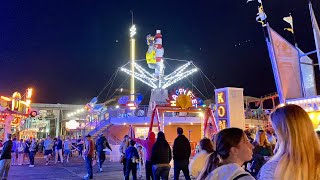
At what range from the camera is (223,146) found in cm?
226

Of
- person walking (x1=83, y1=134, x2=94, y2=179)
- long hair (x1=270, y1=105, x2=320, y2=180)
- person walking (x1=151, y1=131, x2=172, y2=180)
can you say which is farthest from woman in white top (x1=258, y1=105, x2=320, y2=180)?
person walking (x1=83, y1=134, x2=94, y2=179)

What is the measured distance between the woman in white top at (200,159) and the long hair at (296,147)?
1.92 meters

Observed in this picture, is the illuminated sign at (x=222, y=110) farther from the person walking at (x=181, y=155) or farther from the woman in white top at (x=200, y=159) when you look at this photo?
the woman in white top at (x=200, y=159)

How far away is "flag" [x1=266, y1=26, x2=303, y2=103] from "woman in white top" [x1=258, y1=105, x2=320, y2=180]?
1534 cm

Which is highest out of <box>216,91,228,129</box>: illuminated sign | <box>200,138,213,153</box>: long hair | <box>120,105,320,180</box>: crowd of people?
<box>216,91,228,129</box>: illuminated sign

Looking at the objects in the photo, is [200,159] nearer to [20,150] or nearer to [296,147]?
[296,147]

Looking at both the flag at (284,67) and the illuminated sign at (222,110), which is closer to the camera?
the flag at (284,67)

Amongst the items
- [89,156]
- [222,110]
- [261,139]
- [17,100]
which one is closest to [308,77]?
[222,110]

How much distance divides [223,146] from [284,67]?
16081 millimetres

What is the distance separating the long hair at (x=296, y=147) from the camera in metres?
2.04

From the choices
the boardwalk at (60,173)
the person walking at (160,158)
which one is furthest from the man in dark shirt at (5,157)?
the person walking at (160,158)

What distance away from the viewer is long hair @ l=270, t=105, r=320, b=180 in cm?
204

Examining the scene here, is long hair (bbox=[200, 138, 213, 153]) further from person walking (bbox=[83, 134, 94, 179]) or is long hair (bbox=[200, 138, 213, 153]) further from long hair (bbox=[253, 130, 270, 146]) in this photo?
person walking (bbox=[83, 134, 94, 179])

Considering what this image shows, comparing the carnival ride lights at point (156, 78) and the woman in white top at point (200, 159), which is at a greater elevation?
the carnival ride lights at point (156, 78)
